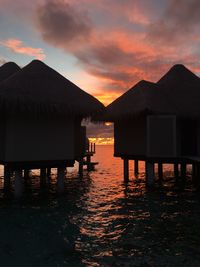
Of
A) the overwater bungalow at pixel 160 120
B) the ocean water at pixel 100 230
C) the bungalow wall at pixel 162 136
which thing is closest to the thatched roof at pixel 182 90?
the overwater bungalow at pixel 160 120

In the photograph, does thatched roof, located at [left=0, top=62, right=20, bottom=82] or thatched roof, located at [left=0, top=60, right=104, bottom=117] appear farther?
thatched roof, located at [left=0, top=62, right=20, bottom=82]

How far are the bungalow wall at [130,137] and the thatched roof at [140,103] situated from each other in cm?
79

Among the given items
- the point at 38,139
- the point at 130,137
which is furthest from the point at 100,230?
the point at 130,137

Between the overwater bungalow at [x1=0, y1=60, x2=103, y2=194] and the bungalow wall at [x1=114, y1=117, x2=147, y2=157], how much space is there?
123 inches

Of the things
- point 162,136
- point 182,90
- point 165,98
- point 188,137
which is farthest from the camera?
point 188,137

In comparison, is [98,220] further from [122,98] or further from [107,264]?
[122,98]

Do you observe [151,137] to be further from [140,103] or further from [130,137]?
[130,137]

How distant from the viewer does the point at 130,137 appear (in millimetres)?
17188

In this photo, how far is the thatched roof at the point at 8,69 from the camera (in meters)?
16.7

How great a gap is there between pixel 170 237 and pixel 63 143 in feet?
20.7

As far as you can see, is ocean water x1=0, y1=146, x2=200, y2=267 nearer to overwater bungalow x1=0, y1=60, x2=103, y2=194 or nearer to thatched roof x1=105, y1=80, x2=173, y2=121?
overwater bungalow x1=0, y1=60, x2=103, y2=194

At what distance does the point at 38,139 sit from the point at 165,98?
742cm

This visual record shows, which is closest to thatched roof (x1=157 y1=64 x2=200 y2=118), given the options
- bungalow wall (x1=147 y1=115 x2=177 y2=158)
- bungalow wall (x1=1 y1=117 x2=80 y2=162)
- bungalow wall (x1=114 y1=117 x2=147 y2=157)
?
bungalow wall (x1=147 y1=115 x2=177 y2=158)

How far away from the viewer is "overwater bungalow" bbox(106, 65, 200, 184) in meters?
14.9
